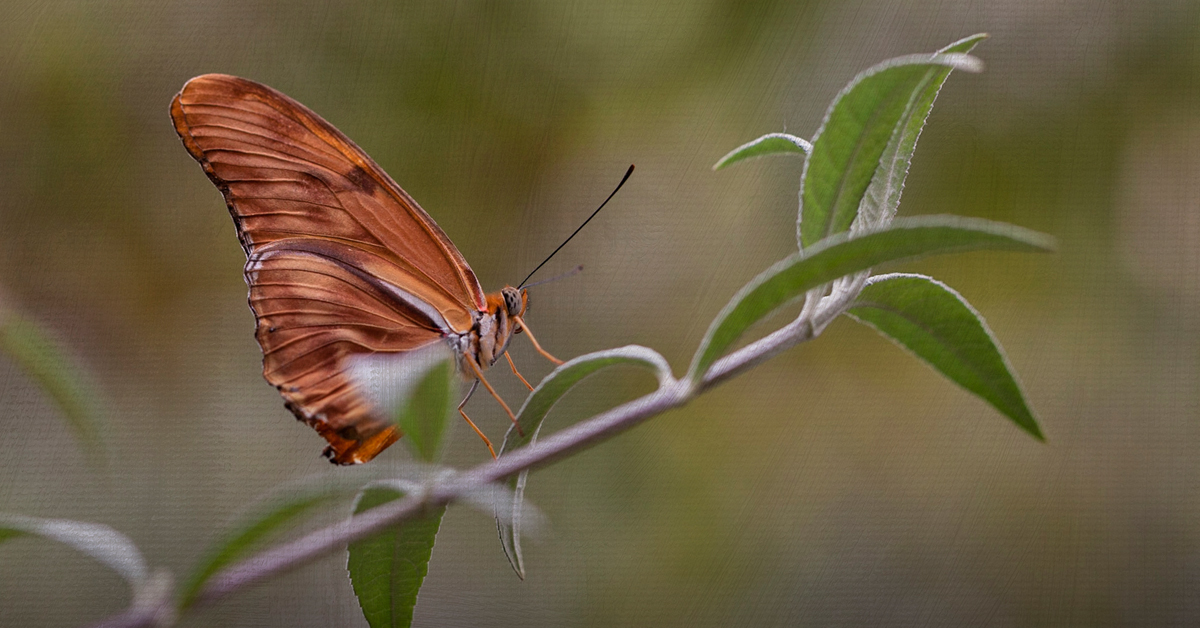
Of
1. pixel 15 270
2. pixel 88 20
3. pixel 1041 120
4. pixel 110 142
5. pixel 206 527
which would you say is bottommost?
pixel 206 527

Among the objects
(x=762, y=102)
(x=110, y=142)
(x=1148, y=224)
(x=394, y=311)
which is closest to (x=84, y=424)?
(x=394, y=311)

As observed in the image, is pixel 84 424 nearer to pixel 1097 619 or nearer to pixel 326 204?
pixel 326 204

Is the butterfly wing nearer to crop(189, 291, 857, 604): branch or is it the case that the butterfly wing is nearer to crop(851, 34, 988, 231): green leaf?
crop(189, 291, 857, 604): branch

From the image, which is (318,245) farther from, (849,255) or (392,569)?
(849,255)

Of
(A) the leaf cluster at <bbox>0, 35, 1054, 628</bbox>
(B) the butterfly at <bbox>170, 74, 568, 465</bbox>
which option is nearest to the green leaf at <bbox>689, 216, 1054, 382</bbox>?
(A) the leaf cluster at <bbox>0, 35, 1054, 628</bbox>

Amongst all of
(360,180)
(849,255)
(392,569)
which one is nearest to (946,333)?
(849,255)

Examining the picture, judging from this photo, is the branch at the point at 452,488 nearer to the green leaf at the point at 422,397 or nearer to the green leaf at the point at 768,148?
the green leaf at the point at 422,397

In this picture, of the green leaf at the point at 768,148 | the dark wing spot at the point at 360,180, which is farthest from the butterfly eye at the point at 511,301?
the green leaf at the point at 768,148
